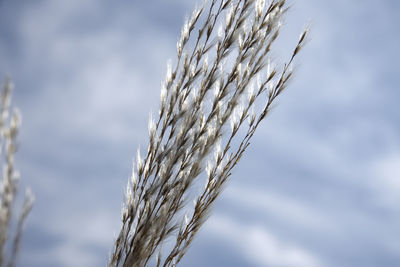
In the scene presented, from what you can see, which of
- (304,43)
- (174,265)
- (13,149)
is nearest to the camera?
(13,149)

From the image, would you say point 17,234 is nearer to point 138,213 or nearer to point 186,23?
point 138,213

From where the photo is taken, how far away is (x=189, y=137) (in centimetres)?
202

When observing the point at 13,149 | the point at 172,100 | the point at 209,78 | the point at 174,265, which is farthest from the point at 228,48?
the point at 13,149

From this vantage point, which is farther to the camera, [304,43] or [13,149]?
[304,43]

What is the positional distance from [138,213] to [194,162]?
0.91 feet

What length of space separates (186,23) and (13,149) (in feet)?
3.41

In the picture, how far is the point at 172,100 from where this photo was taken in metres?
2.07

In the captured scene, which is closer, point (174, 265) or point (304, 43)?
point (174, 265)

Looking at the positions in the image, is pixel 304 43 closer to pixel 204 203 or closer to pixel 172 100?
pixel 172 100

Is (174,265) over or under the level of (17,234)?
over

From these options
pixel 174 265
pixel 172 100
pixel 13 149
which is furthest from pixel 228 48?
pixel 13 149

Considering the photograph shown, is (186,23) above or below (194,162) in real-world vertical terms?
above

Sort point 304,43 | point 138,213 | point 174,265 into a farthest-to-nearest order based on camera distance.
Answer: point 304,43, point 174,265, point 138,213

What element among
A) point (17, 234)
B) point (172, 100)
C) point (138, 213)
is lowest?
point (17, 234)
